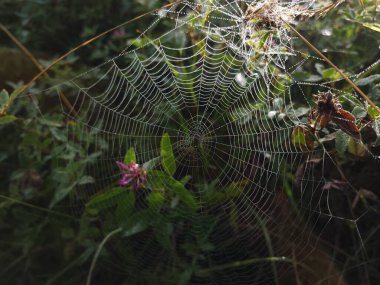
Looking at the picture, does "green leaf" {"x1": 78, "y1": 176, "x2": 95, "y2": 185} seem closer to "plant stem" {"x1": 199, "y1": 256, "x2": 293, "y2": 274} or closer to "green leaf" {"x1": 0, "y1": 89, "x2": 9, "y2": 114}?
"green leaf" {"x1": 0, "y1": 89, "x2": 9, "y2": 114}

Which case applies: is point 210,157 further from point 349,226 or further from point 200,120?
point 349,226

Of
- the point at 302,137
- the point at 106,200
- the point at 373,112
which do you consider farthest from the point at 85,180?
the point at 373,112

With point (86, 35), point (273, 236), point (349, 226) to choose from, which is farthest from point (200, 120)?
point (86, 35)

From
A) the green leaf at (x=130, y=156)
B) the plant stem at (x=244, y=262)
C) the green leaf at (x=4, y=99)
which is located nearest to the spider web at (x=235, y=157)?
the plant stem at (x=244, y=262)

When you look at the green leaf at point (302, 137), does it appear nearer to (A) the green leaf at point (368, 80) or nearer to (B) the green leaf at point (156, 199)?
(A) the green leaf at point (368, 80)

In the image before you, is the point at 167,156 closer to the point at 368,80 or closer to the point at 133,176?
the point at 133,176

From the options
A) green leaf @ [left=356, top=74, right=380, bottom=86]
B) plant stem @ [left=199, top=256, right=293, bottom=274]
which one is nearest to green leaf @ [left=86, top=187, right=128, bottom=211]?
plant stem @ [left=199, top=256, right=293, bottom=274]
